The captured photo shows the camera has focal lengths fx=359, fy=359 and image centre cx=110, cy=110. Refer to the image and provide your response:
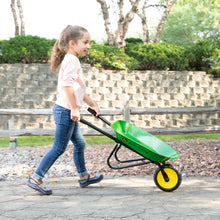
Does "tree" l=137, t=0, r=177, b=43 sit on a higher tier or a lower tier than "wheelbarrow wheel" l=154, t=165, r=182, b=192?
higher

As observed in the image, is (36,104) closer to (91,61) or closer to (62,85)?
(91,61)

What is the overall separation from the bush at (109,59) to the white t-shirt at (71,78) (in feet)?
30.5

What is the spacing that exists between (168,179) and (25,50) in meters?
10.2

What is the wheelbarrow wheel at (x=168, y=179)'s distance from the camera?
403 cm

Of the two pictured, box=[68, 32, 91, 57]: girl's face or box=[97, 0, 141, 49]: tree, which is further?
box=[97, 0, 141, 49]: tree

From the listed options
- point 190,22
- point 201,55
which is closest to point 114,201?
point 201,55

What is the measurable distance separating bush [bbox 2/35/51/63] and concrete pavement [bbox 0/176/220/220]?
903 cm

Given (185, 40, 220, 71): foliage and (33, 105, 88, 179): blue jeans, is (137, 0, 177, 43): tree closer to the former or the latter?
(185, 40, 220, 71): foliage

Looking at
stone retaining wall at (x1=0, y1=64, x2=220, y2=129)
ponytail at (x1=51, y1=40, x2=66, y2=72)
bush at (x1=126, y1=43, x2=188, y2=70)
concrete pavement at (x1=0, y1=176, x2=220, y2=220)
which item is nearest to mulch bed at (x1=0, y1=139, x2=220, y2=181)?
concrete pavement at (x1=0, y1=176, x2=220, y2=220)

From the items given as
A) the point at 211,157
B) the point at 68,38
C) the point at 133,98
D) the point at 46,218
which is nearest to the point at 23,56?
the point at 133,98

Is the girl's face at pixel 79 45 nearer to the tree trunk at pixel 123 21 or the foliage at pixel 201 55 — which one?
the foliage at pixel 201 55

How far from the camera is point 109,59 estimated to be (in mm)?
13461

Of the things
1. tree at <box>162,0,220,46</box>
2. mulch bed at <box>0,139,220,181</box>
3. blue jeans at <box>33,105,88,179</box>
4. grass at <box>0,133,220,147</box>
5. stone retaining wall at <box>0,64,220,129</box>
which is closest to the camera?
blue jeans at <box>33,105,88,179</box>

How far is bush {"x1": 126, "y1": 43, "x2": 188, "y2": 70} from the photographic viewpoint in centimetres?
1406
